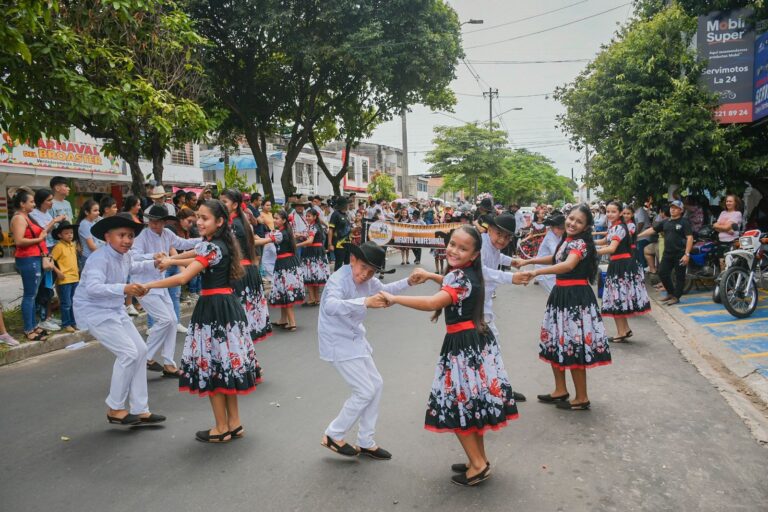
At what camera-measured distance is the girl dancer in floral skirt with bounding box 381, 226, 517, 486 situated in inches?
143

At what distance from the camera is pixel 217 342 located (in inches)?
175

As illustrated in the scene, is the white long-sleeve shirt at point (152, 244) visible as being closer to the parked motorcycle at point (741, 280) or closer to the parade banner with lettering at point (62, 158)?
the parked motorcycle at point (741, 280)

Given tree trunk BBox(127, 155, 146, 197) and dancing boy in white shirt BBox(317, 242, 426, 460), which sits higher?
tree trunk BBox(127, 155, 146, 197)

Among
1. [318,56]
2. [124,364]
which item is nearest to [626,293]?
[124,364]

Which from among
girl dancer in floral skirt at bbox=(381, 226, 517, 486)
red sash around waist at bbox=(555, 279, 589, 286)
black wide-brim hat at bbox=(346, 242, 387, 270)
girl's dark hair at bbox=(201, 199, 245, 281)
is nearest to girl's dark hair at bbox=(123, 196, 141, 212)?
girl's dark hair at bbox=(201, 199, 245, 281)

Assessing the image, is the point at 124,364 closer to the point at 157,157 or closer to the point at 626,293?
the point at 626,293

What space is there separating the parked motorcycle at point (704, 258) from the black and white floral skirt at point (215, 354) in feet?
30.9

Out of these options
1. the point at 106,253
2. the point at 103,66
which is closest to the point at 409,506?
the point at 106,253

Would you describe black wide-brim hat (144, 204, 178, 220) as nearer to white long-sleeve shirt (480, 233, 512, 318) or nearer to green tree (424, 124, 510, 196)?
white long-sleeve shirt (480, 233, 512, 318)

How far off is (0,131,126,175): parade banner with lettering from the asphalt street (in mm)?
15763

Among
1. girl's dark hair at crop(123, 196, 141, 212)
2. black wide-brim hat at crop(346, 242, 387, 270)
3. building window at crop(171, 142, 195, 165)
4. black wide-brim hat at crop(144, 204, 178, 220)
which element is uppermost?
building window at crop(171, 142, 195, 165)

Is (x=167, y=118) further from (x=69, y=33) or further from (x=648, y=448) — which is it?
(x=648, y=448)

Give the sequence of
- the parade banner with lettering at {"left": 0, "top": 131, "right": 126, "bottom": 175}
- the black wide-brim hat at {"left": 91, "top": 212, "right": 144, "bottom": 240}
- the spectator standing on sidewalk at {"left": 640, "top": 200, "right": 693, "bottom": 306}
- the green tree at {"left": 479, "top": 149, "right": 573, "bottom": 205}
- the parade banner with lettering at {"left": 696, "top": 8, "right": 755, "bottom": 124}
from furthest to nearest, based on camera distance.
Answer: the green tree at {"left": 479, "top": 149, "right": 573, "bottom": 205} → the parade banner with lettering at {"left": 0, "top": 131, "right": 126, "bottom": 175} → the parade banner with lettering at {"left": 696, "top": 8, "right": 755, "bottom": 124} → the spectator standing on sidewalk at {"left": 640, "top": 200, "right": 693, "bottom": 306} → the black wide-brim hat at {"left": 91, "top": 212, "right": 144, "bottom": 240}

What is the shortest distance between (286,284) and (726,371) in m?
5.99
